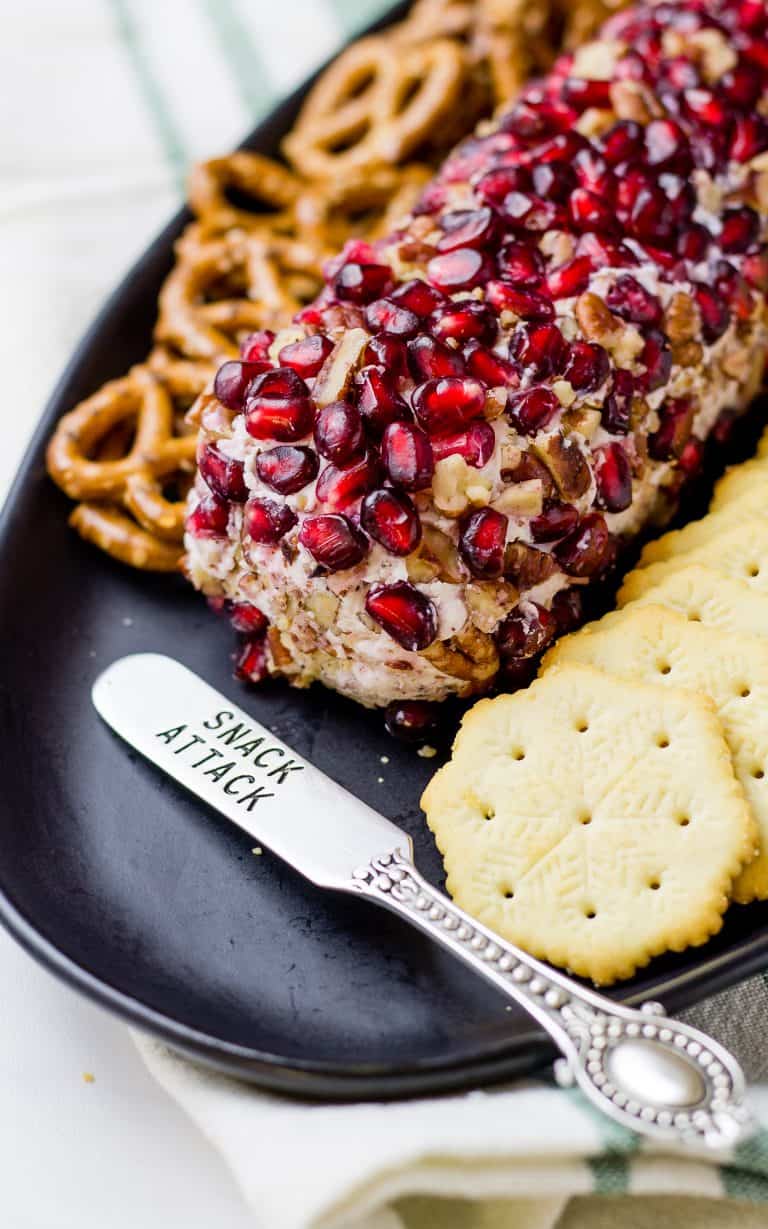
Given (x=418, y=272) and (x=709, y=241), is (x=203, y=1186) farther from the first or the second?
(x=709, y=241)

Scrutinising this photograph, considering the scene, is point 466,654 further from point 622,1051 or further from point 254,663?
point 622,1051

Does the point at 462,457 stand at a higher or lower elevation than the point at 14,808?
higher

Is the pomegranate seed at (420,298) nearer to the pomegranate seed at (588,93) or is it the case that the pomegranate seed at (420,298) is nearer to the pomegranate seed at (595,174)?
the pomegranate seed at (595,174)

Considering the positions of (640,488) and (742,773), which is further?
(640,488)

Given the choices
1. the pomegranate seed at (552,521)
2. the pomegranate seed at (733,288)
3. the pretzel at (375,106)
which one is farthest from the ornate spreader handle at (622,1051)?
the pretzel at (375,106)

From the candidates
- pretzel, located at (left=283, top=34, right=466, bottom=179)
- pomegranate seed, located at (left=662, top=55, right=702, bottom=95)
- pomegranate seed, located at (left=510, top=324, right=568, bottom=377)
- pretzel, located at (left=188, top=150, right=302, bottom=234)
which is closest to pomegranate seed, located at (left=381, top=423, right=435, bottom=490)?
pomegranate seed, located at (left=510, top=324, right=568, bottom=377)

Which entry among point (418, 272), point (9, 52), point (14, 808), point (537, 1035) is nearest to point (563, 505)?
point (418, 272)

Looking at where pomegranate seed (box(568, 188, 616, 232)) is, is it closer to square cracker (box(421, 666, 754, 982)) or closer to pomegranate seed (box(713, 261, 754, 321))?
pomegranate seed (box(713, 261, 754, 321))
